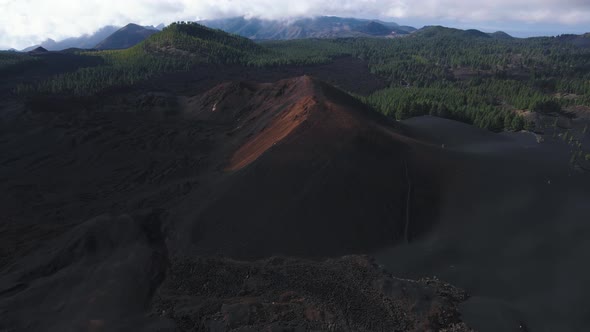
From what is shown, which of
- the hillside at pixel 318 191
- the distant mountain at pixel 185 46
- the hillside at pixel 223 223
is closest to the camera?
the hillside at pixel 223 223

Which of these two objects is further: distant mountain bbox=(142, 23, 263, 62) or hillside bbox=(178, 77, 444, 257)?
distant mountain bbox=(142, 23, 263, 62)

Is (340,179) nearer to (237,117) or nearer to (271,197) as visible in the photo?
(271,197)

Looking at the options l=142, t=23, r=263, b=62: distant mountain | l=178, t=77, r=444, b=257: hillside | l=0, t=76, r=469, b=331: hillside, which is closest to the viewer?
l=0, t=76, r=469, b=331: hillside

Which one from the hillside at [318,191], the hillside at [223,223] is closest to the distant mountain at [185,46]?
the hillside at [223,223]

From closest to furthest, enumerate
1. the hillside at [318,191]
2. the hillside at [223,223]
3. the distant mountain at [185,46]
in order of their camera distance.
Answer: the hillside at [223,223], the hillside at [318,191], the distant mountain at [185,46]

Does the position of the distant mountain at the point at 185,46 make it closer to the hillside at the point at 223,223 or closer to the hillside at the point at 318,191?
the hillside at the point at 223,223

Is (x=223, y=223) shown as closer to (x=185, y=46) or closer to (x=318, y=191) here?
(x=318, y=191)

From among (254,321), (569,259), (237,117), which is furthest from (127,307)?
(237,117)

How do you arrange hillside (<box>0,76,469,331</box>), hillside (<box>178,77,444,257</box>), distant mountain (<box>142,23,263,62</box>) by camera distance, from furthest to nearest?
distant mountain (<box>142,23,263,62</box>)
hillside (<box>178,77,444,257</box>)
hillside (<box>0,76,469,331</box>)

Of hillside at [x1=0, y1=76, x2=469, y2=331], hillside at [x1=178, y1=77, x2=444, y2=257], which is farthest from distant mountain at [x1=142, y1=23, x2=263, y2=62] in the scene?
hillside at [x1=178, y1=77, x2=444, y2=257]

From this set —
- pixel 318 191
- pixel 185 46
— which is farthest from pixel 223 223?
pixel 185 46

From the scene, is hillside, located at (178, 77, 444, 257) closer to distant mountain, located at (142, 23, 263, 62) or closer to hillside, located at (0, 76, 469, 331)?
hillside, located at (0, 76, 469, 331)
